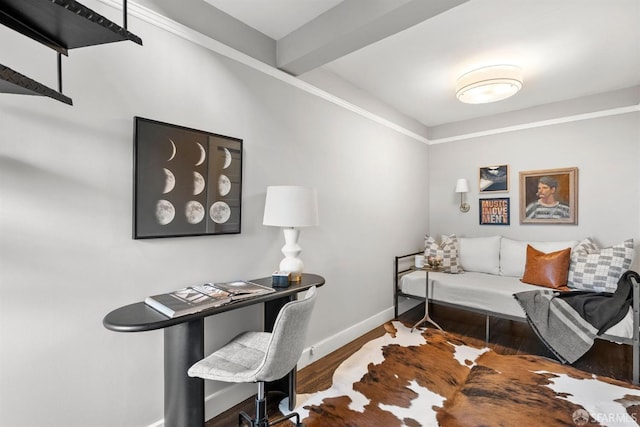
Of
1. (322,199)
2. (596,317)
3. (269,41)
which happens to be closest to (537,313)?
(596,317)

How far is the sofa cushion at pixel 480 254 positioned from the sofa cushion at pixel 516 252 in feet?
0.21

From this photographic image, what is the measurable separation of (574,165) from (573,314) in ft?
5.90

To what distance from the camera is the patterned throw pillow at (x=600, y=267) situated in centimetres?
277

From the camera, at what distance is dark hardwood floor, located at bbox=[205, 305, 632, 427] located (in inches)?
82.4

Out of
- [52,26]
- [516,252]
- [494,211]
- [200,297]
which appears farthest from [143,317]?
[494,211]

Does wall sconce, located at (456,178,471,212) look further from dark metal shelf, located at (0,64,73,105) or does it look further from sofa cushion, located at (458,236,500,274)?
dark metal shelf, located at (0,64,73,105)

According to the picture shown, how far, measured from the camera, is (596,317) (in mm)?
2441

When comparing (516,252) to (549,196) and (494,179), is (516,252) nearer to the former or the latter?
(549,196)

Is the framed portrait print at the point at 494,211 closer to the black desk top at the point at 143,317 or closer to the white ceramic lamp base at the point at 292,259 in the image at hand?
the white ceramic lamp base at the point at 292,259

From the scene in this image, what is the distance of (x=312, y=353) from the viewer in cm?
260

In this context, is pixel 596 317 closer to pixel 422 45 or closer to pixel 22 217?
pixel 422 45

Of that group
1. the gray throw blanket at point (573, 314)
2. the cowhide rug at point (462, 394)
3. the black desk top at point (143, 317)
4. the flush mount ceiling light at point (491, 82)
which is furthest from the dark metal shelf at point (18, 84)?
the gray throw blanket at point (573, 314)

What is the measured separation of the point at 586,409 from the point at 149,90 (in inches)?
128

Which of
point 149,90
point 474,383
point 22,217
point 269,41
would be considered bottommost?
point 474,383
